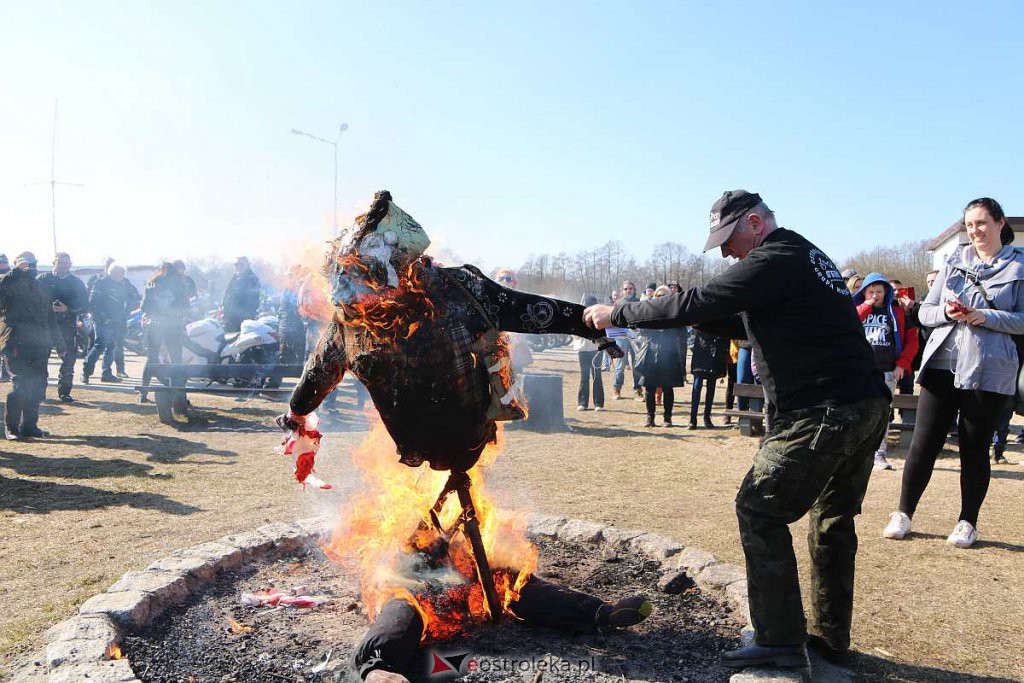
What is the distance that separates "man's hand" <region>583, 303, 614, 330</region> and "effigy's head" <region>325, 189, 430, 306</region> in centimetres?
87

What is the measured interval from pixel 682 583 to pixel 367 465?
6.64ft

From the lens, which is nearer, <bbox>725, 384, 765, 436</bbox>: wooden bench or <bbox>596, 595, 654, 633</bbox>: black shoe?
<bbox>596, 595, 654, 633</bbox>: black shoe

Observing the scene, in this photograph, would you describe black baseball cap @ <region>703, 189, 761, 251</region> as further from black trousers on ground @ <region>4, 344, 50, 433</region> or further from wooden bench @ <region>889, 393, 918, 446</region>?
black trousers on ground @ <region>4, 344, 50, 433</region>

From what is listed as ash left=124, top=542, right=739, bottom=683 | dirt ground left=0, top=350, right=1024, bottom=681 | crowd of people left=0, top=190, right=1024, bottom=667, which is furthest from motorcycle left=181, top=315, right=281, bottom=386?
crowd of people left=0, top=190, right=1024, bottom=667

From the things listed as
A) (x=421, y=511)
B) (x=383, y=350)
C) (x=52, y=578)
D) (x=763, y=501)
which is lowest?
(x=52, y=578)

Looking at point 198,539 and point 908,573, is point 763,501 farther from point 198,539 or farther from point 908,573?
point 198,539

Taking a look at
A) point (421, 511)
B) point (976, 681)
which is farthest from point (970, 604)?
point (421, 511)

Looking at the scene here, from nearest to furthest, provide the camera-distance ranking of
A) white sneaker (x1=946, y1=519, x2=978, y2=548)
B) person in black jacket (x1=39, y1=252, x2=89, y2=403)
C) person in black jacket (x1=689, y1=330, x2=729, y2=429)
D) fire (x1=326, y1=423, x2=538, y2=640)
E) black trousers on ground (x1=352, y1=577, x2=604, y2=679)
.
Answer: black trousers on ground (x1=352, y1=577, x2=604, y2=679), fire (x1=326, y1=423, x2=538, y2=640), white sneaker (x1=946, y1=519, x2=978, y2=548), person in black jacket (x1=689, y1=330, x2=729, y2=429), person in black jacket (x1=39, y1=252, x2=89, y2=403)

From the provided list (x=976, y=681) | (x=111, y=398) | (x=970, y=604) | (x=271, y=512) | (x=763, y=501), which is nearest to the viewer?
(x=763, y=501)

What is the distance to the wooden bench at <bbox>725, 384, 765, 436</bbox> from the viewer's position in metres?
10.1

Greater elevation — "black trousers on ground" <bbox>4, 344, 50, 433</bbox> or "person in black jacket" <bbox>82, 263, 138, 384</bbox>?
"person in black jacket" <bbox>82, 263, 138, 384</bbox>

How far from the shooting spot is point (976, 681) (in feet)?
11.1

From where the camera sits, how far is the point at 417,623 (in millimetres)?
3482

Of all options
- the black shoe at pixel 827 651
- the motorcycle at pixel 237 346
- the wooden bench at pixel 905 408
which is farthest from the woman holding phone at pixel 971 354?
the motorcycle at pixel 237 346
